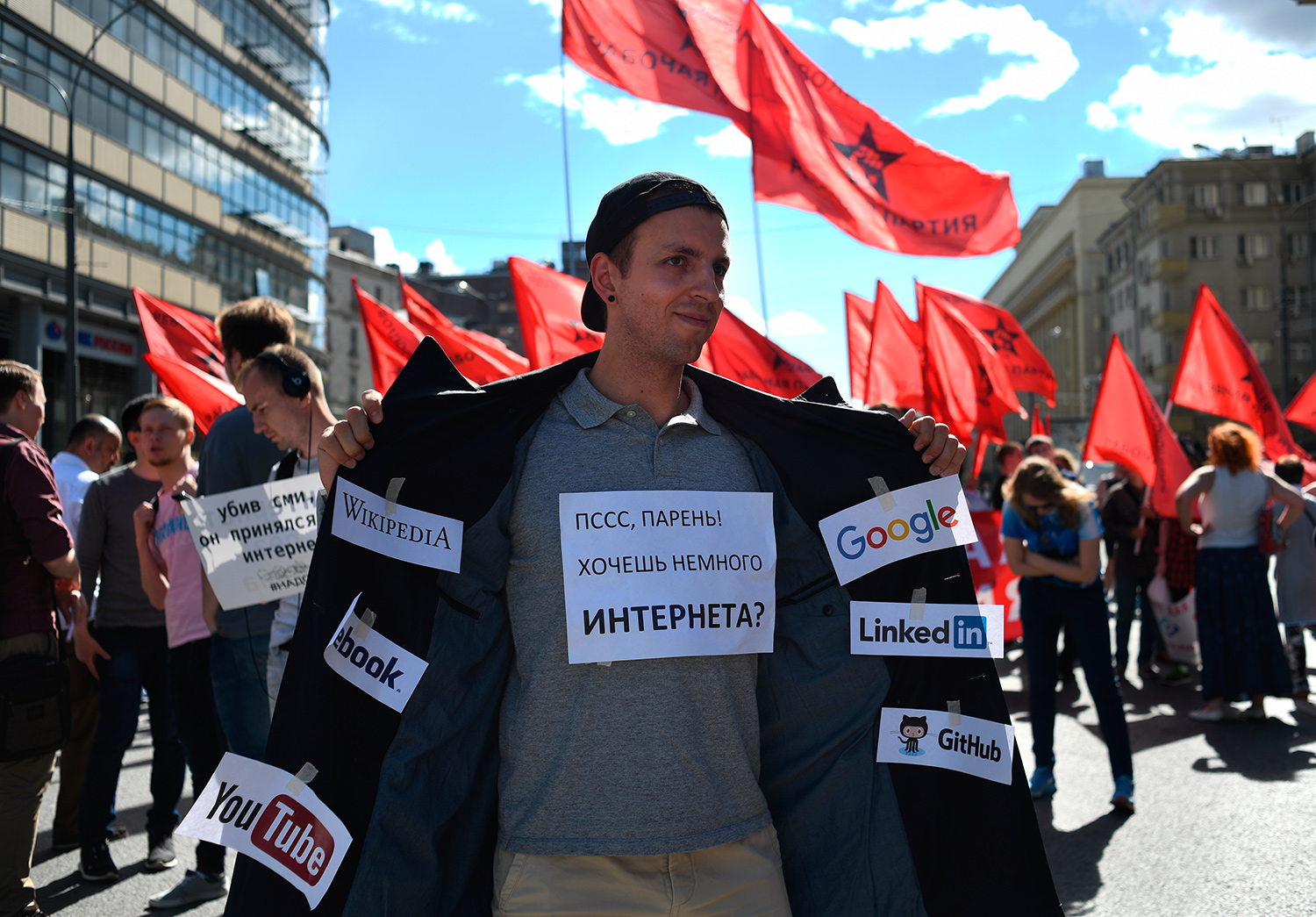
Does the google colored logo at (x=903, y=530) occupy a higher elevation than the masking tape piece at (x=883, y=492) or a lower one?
lower

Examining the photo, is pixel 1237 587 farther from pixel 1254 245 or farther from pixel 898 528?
pixel 1254 245

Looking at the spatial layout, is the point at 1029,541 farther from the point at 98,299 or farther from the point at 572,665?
the point at 98,299

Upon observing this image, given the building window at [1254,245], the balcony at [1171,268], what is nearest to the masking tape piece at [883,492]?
the balcony at [1171,268]

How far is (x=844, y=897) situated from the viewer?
7.04ft

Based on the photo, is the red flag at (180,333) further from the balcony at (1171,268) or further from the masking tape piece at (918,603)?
the balcony at (1171,268)

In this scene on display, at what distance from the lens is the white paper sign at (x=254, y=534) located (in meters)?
3.98

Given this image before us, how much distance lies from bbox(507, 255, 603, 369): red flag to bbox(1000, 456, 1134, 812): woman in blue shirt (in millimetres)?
4020

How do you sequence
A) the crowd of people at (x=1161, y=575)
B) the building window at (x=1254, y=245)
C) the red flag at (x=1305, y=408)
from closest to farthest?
1. the crowd of people at (x=1161, y=575)
2. the red flag at (x=1305, y=408)
3. the building window at (x=1254, y=245)

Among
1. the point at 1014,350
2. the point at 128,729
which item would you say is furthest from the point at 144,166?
the point at 128,729

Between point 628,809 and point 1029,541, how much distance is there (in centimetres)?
486

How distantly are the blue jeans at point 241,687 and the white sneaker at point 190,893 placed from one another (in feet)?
2.44

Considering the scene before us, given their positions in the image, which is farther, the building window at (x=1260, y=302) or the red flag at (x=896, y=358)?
the building window at (x=1260, y=302)

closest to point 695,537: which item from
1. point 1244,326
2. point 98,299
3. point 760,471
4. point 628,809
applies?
point 760,471

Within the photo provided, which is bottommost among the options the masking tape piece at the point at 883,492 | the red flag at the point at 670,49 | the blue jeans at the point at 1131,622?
the blue jeans at the point at 1131,622
